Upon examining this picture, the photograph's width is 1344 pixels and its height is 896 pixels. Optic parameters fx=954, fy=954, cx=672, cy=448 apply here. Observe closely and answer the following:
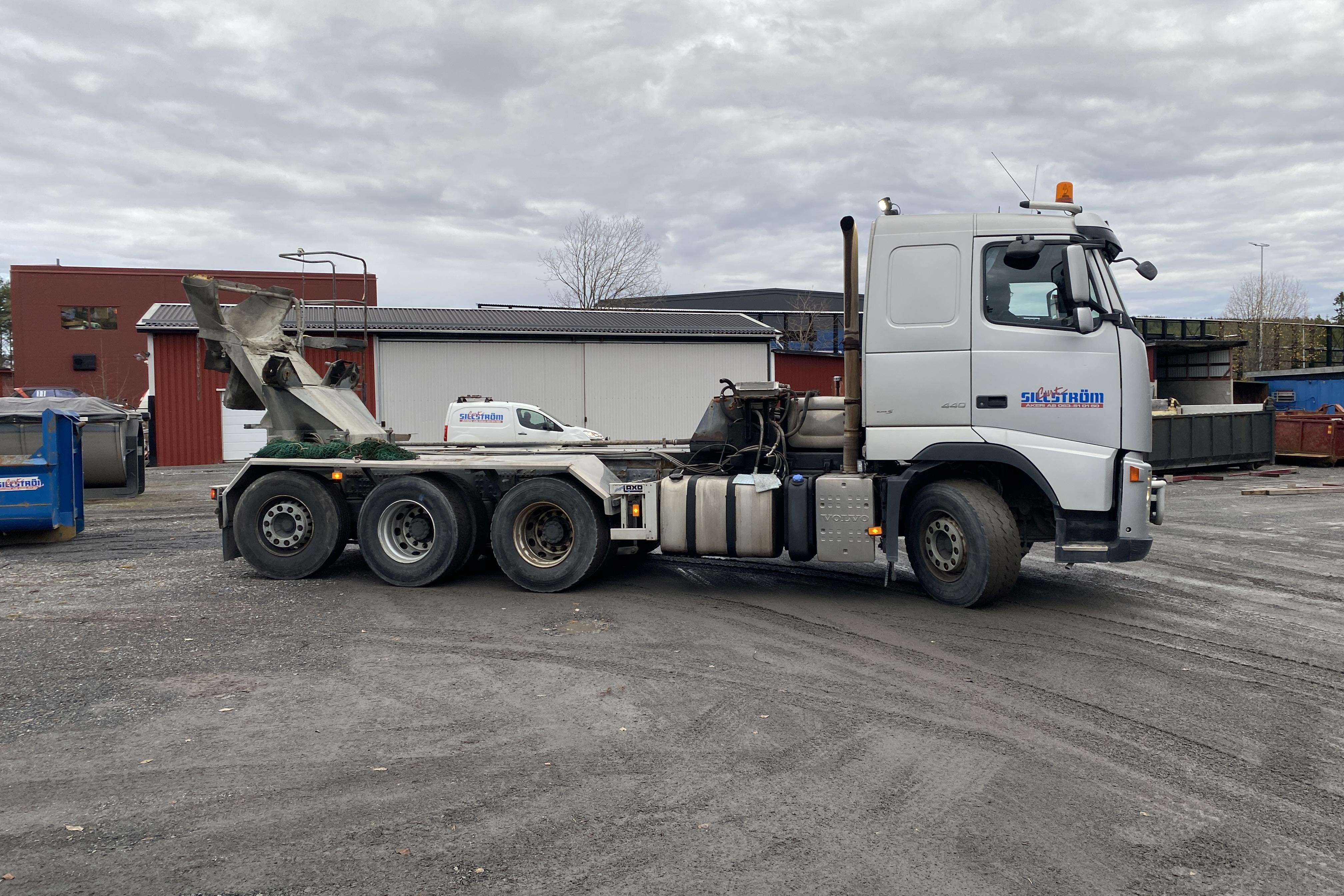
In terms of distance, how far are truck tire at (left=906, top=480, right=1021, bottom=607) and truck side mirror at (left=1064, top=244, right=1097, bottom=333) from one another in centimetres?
152

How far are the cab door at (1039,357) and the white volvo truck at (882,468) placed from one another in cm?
1

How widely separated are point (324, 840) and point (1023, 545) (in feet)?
20.6

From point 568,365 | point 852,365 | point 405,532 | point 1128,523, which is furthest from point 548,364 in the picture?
point 1128,523

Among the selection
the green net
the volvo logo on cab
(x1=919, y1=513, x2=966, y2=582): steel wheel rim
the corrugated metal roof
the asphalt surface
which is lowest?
the asphalt surface

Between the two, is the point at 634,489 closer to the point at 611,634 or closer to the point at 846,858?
the point at 611,634

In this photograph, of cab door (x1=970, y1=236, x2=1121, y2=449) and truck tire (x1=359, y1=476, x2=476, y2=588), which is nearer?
cab door (x1=970, y1=236, x2=1121, y2=449)

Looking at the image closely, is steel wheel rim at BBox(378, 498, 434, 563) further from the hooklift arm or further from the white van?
the white van

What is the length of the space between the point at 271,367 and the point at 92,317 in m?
40.8

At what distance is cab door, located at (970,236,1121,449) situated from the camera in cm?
741

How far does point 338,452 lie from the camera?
30.8ft

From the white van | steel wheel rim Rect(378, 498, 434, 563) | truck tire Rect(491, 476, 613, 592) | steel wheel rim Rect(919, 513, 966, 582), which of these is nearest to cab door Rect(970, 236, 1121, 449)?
steel wheel rim Rect(919, 513, 966, 582)

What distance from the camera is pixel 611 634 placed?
23.7 feet

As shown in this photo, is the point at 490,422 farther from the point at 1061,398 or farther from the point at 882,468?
the point at 1061,398

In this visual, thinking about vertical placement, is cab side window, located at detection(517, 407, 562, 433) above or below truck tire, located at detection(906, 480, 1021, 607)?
above
